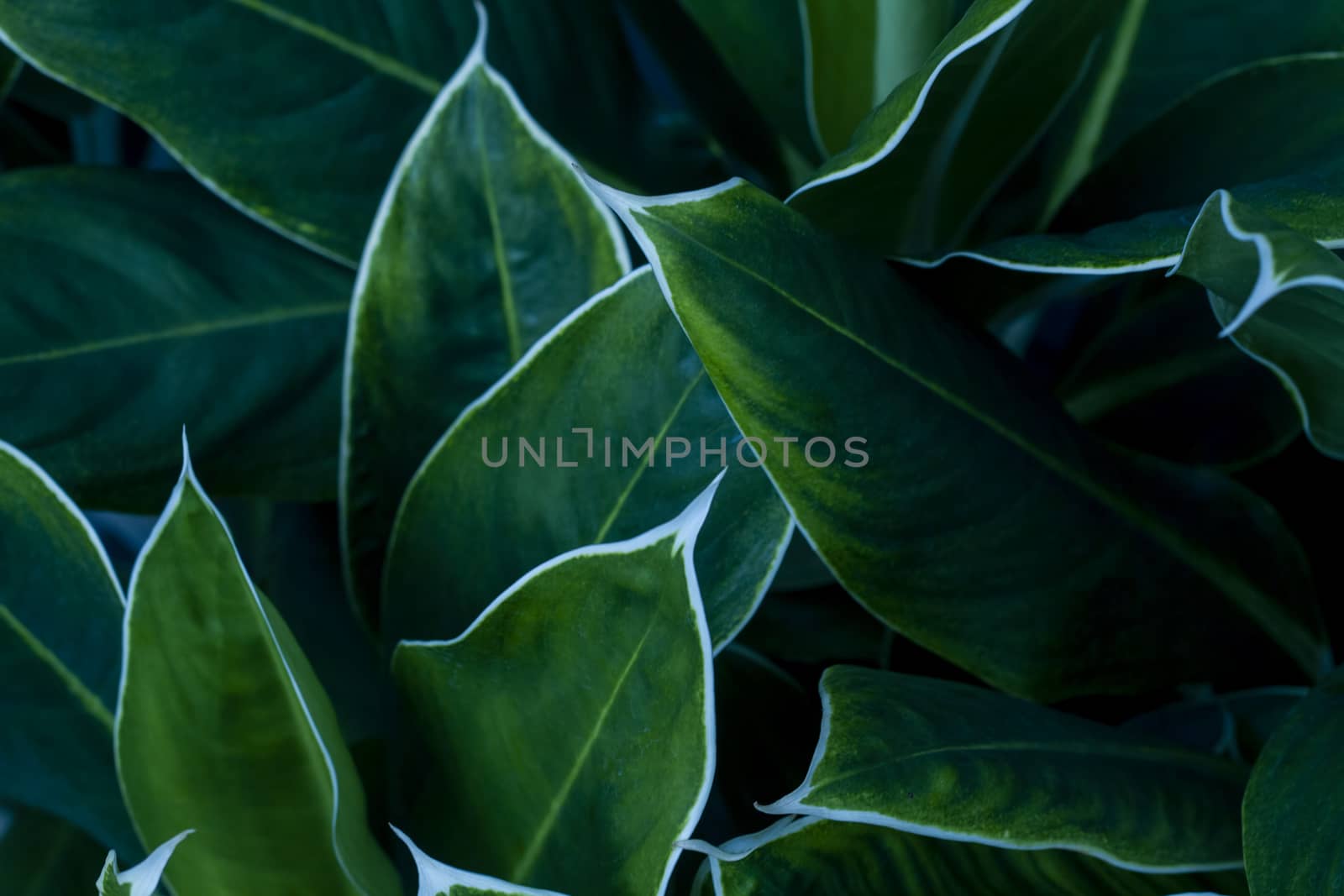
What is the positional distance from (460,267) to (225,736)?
0.64ft

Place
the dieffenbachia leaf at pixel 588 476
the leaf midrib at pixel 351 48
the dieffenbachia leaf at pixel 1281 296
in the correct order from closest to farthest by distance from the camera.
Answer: the dieffenbachia leaf at pixel 1281 296 < the dieffenbachia leaf at pixel 588 476 < the leaf midrib at pixel 351 48

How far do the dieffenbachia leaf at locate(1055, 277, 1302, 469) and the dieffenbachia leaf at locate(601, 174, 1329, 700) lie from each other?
0.07 metres

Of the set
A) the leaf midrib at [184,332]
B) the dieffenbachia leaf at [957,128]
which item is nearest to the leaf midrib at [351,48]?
the leaf midrib at [184,332]

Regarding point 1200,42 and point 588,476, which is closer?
point 588,476

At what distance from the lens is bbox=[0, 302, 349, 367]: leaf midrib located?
1.57 ft

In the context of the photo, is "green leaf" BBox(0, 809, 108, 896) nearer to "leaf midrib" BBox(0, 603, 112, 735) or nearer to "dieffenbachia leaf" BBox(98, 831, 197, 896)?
"leaf midrib" BBox(0, 603, 112, 735)

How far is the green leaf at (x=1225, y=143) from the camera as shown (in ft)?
1.53

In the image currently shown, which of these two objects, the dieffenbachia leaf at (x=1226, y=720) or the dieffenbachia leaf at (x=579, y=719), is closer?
the dieffenbachia leaf at (x=579, y=719)

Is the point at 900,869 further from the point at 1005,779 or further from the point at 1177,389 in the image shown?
the point at 1177,389

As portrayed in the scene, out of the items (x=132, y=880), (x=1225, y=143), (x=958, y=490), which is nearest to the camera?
(x=132, y=880)

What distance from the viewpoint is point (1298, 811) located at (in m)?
0.34

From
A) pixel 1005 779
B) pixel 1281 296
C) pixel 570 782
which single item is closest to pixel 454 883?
pixel 570 782

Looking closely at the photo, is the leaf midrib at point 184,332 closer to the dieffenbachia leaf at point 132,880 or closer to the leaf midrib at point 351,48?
the leaf midrib at point 351,48

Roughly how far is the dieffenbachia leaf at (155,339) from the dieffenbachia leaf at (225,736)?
0.50ft
